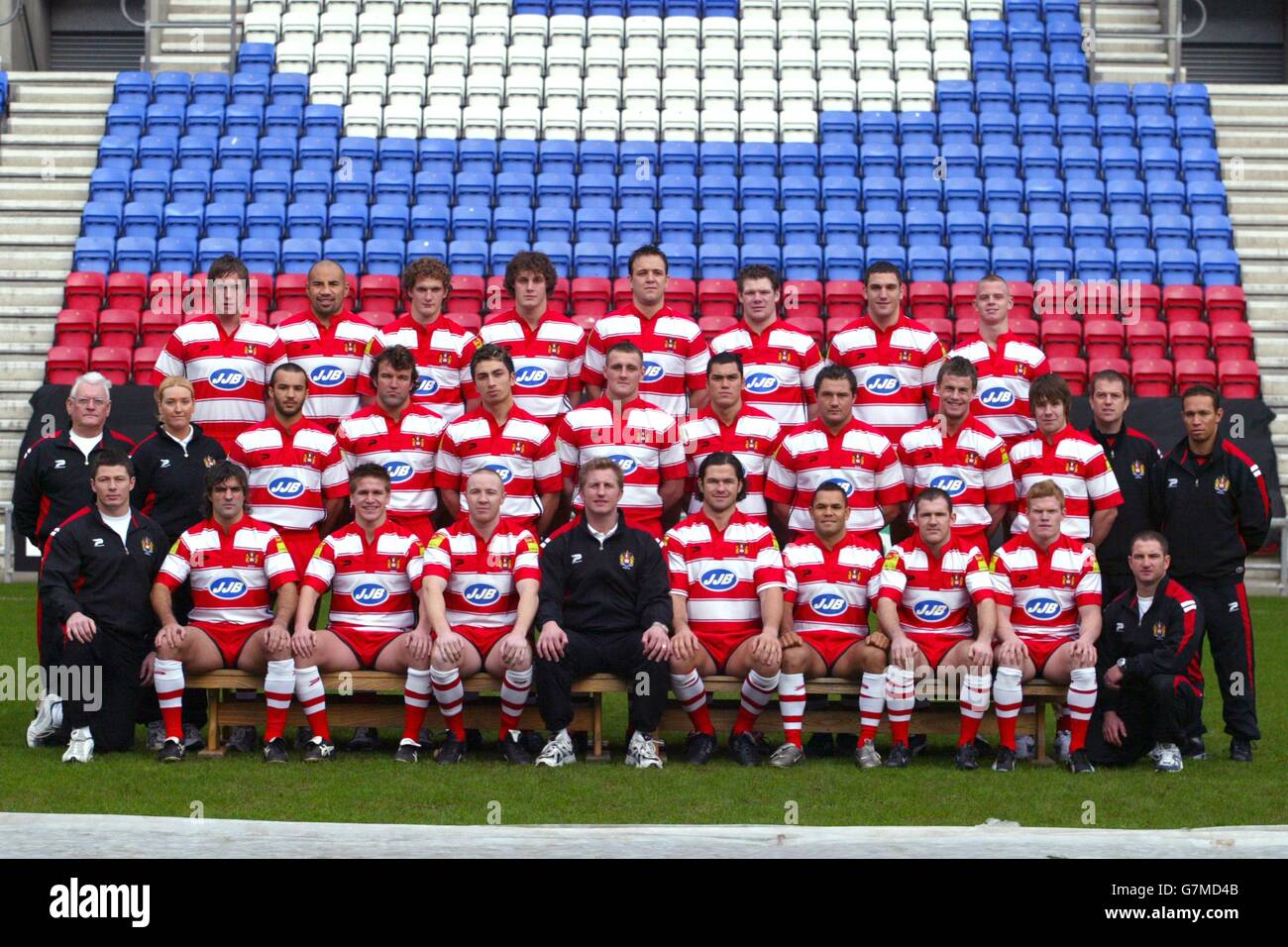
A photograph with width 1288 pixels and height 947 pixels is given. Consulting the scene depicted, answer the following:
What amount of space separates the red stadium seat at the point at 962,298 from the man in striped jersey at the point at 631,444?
7411 mm

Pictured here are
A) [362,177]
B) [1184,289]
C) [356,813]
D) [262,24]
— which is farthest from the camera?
[262,24]

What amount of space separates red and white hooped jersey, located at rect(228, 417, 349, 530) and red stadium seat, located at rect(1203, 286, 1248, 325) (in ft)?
32.6

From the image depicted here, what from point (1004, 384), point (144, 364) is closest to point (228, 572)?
point (1004, 384)

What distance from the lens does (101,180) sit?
16.0m

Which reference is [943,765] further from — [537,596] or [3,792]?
[3,792]

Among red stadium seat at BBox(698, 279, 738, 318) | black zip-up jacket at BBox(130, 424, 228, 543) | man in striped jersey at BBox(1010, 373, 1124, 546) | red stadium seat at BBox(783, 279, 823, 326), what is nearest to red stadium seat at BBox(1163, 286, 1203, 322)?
red stadium seat at BBox(783, 279, 823, 326)

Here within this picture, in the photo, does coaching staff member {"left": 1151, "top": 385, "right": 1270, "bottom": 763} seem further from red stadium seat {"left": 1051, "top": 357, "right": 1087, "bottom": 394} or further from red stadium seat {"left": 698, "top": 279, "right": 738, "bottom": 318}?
red stadium seat {"left": 698, "top": 279, "right": 738, "bottom": 318}

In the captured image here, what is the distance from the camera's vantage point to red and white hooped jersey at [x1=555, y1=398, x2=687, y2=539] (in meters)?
7.28

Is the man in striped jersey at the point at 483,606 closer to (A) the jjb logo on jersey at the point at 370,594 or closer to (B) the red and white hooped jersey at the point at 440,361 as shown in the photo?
(A) the jjb logo on jersey at the point at 370,594

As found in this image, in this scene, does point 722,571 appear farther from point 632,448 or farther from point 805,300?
point 805,300

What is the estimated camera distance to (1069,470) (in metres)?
7.25

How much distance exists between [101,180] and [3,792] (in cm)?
1112

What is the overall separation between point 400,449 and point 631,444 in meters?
1.00

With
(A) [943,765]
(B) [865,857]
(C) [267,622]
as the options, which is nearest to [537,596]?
(C) [267,622]
